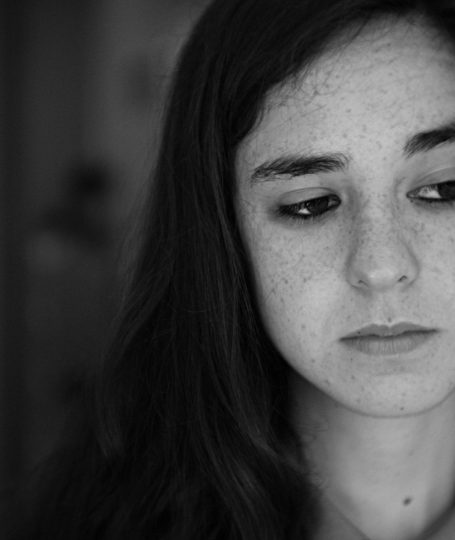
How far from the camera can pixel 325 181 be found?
1.16 m

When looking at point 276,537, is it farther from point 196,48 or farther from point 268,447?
point 196,48

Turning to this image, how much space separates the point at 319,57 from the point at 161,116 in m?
0.38

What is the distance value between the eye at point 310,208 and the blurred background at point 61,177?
176cm

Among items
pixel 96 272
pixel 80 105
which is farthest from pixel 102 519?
pixel 80 105

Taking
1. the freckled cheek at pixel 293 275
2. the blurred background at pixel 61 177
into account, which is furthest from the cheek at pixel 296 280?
the blurred background at pixel 61 177

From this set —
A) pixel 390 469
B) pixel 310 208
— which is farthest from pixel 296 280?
pixel 390 469

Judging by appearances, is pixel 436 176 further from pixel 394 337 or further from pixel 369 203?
pixel 394 337

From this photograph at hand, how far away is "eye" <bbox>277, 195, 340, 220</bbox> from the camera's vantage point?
1188 mm

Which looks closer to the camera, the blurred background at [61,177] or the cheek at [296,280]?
the cheek at [296,280]

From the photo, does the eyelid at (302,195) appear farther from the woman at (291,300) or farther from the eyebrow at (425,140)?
the eyebrow at (425,140)

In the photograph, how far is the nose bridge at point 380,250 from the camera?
110 centimetres

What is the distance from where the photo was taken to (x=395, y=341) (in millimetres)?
1147

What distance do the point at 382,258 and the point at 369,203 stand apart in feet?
0.28

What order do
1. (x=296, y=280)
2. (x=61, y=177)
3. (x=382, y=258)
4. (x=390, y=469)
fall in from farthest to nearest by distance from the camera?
1. (x=61, y=177)
2. (x=390, y=469)
3. (x=296, y=280)
4. (x=382, y=258)
